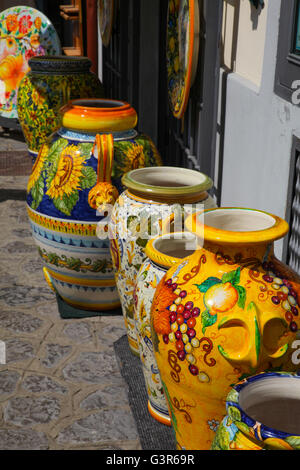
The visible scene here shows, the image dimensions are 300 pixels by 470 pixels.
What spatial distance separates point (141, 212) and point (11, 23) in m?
4.90

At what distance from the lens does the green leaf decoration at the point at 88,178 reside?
10.0ft

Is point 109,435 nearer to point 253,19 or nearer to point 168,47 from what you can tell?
point 253,19

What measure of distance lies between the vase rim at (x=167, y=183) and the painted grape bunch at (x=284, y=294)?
884mm

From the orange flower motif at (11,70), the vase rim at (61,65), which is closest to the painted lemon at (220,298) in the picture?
the vase rim at (61,65)

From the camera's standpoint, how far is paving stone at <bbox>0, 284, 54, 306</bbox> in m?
3.58

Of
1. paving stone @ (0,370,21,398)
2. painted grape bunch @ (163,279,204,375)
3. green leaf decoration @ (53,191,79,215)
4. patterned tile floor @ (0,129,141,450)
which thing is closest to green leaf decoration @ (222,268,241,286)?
painted grape bunch @ (163,279,204,375)

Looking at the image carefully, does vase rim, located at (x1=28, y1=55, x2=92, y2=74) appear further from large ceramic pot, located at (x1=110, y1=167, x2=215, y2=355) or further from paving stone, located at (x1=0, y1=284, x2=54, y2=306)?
large ceramic pot, located at (x1=110, y1=167, x2=215, y2=355)

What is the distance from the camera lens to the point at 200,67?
3613 millimetres

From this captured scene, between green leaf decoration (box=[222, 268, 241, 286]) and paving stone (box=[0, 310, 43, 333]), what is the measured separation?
1.79 meters

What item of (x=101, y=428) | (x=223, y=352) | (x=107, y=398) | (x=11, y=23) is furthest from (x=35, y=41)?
(x=223, y=352)

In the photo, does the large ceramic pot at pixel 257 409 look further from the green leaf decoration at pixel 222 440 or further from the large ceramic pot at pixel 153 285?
the large ceramic pot at pixel 153 285

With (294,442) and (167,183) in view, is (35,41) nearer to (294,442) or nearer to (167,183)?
(167,183)

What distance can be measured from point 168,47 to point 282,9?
1970 millimetres

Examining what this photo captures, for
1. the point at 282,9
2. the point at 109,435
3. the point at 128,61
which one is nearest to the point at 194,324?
the point at 109,435
